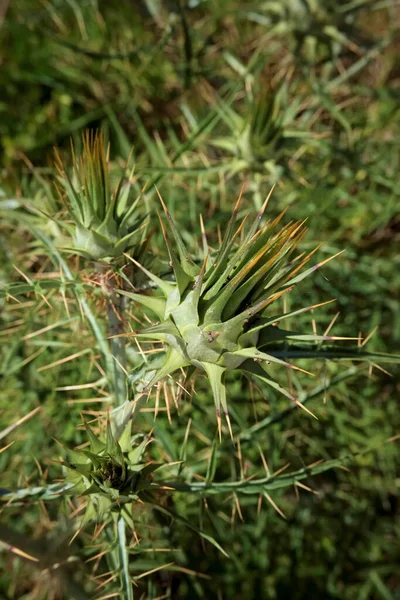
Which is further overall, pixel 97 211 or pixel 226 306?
pixel 97 211

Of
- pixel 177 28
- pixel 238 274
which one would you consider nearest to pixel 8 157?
pixel 177 28

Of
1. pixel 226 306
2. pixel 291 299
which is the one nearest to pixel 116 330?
pixel 226 306

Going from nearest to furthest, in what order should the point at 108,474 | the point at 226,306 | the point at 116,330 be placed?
the point at 226,306 < the point at 108,474 < the point at 116,330

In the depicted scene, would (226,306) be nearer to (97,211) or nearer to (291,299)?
(97,211)

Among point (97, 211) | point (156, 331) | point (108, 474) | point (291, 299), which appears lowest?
point (291, 299)

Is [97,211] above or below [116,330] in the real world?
above

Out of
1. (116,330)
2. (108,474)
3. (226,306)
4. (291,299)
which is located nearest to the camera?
(226,306)

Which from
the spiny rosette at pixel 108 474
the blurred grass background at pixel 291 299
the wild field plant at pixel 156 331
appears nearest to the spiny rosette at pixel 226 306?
the wild field plant at pixel 156 331

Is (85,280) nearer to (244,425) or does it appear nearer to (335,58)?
(244,425)
